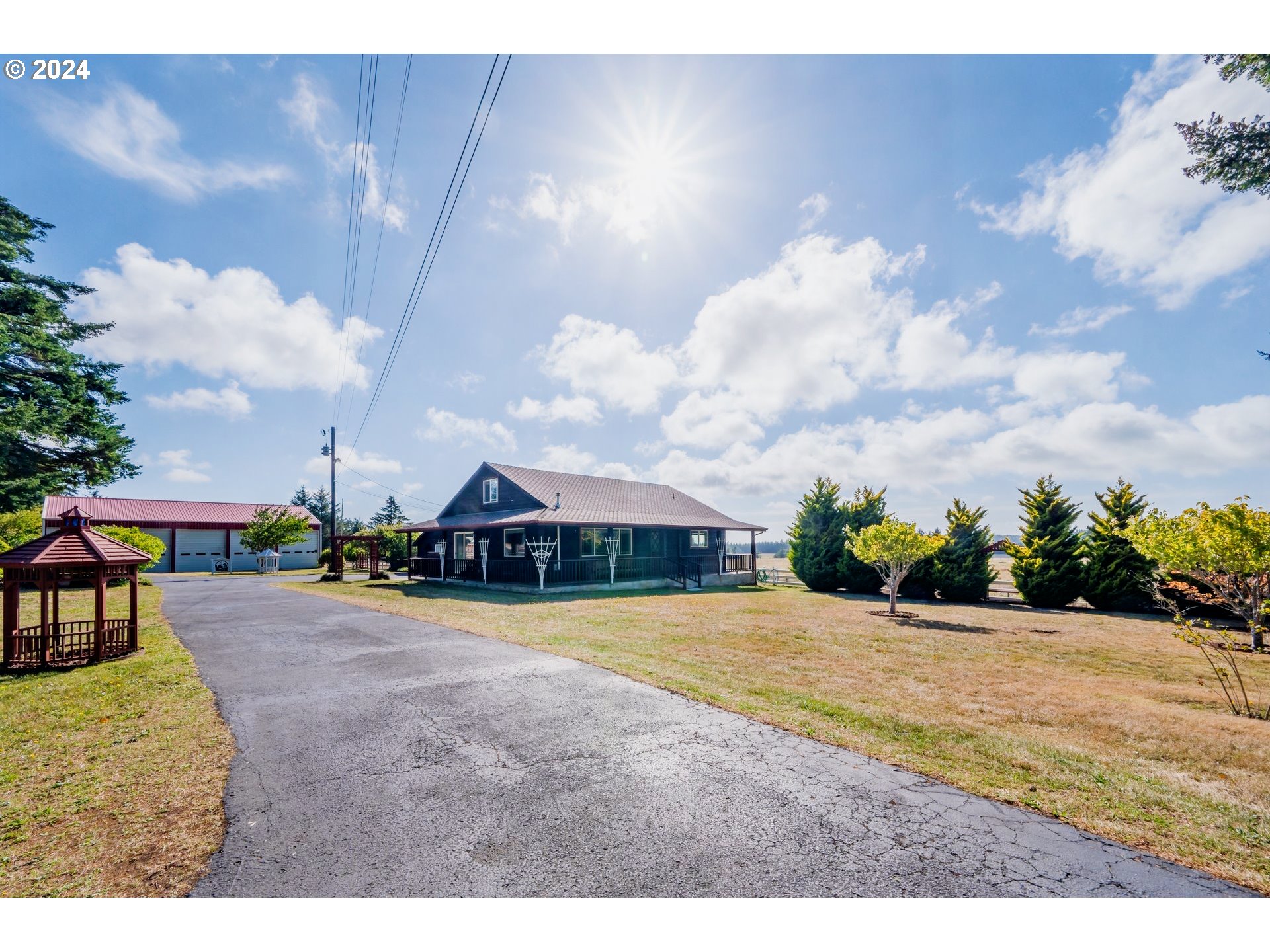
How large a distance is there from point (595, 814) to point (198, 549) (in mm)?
50894

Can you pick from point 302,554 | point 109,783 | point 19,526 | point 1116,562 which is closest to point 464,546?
point 19,526

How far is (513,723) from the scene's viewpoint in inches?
223

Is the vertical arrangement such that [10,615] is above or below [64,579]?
below

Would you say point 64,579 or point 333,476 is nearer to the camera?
point 64,579

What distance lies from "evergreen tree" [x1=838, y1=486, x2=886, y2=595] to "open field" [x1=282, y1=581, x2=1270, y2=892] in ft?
22.3

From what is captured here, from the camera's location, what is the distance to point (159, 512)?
1613 inches

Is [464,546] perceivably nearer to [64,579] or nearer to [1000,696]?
[64,579]

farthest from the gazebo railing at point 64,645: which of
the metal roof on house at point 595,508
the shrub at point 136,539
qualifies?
the shrub at point 136,539

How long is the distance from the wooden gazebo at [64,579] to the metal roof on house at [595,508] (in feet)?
36.3

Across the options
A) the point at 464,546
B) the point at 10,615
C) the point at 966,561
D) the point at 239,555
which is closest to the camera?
the point at 10,615

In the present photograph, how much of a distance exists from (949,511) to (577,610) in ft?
48.4

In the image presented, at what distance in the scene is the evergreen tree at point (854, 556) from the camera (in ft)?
72.6
